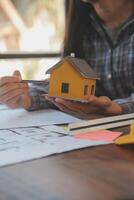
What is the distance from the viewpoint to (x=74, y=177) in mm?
677

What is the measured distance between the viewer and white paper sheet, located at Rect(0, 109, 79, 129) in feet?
3.37

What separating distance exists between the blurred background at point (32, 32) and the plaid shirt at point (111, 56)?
1142mm

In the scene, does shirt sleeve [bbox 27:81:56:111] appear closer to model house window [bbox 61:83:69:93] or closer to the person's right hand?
the person's right hand

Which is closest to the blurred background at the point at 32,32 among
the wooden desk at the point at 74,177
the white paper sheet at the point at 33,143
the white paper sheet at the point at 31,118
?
the white paper sheet at the point at 31,118

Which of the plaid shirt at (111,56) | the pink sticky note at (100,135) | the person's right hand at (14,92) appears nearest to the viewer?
the pink sticky note at (100,135)

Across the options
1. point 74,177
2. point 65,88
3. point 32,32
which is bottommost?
point 74,177

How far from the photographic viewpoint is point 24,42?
9.75 ft

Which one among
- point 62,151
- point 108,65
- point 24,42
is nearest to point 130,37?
point 108,65

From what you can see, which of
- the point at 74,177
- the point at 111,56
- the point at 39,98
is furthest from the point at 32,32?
the point at 74,177

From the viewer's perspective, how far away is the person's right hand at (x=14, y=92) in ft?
3.87

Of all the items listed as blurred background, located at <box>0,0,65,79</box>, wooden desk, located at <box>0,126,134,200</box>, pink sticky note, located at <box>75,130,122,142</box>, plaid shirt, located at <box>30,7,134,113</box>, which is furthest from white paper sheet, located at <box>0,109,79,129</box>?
blurred background, located at <box>0,0,65,79</box>

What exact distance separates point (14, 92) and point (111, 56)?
542mm

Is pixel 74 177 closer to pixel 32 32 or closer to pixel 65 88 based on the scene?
pixel 65 88

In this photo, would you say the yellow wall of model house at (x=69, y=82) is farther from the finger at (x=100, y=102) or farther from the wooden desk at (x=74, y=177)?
the wooden desk at (x=74, y=177)
